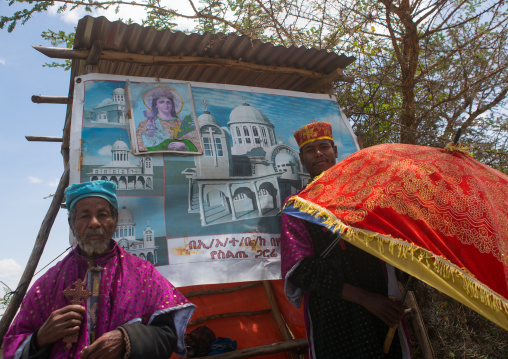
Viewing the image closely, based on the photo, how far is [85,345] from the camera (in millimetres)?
2043

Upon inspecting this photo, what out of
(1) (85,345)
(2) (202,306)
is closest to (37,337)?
(1) (85,345)

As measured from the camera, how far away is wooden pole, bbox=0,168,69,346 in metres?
2.72

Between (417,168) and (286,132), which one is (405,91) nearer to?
(286,132)

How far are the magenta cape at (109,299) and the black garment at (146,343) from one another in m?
0.05

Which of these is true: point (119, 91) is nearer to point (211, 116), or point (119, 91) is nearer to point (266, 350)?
point (211, 116)

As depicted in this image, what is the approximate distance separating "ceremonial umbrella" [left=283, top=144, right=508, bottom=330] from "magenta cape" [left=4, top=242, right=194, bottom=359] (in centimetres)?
92

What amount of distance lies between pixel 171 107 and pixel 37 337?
2.02 metres

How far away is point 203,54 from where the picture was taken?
152 inches

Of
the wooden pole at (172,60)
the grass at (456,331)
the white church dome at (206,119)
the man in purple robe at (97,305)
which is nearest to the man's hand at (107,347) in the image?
the man in purple robe at (97,305)

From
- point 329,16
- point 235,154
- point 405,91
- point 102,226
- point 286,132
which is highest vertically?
point 329,16

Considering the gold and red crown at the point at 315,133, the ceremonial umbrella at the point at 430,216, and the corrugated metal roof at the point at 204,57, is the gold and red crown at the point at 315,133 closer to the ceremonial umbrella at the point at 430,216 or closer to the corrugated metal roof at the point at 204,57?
the corrugated metal roof at the point at 204,57

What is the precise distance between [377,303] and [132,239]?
65.7 inches

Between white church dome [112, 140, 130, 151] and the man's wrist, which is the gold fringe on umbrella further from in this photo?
white church dome [112, 140, 130, 151]

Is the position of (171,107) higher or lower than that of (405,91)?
lower
